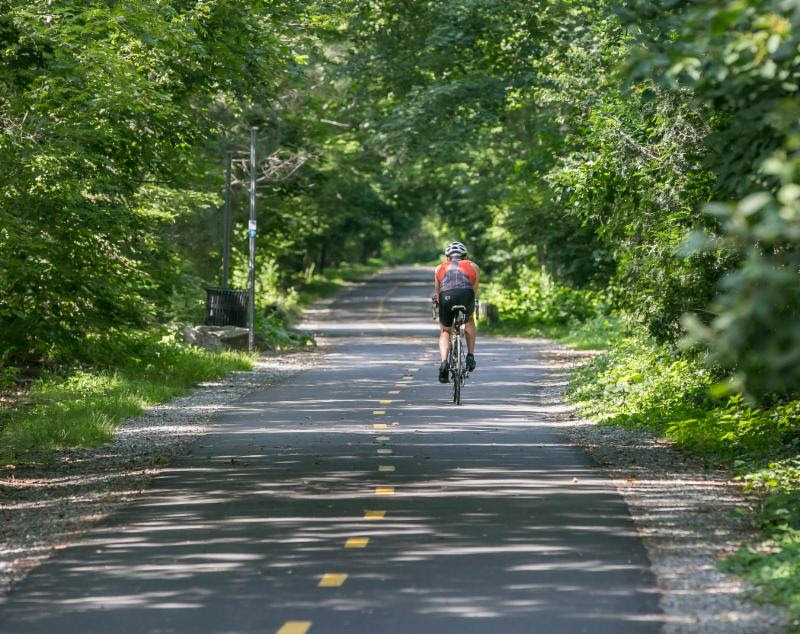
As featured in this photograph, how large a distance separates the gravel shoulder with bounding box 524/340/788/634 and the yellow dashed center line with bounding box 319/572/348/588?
171 centimetres

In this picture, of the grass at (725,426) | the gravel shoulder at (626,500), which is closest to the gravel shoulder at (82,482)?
the gravel shoulder at (626,500)

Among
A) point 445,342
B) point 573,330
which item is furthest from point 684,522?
point 573,330

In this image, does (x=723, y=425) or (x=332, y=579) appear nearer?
(x=332, y=579)

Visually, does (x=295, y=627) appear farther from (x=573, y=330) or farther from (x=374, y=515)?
(x=573, y=330)

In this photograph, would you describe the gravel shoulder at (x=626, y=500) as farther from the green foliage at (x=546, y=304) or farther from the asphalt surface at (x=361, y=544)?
the green foliage at (x=546, y=304)

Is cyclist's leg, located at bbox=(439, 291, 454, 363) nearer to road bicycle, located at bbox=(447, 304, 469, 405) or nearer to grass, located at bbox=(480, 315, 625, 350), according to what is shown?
road bicycle, located at bbox=(447, 304, 469, 405)

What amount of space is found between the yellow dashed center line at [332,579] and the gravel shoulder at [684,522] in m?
1.71

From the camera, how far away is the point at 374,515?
10.3 metres

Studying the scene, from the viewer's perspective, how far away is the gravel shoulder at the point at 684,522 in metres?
7.20

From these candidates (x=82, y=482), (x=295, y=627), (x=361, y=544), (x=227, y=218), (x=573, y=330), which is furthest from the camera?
(x=573, y=330)

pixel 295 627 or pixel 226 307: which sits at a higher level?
pixel 226 307

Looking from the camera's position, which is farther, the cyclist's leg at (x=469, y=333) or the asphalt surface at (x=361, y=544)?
the cyclist's leg at (x=469, y=333)

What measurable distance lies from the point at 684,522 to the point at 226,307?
23.9 m

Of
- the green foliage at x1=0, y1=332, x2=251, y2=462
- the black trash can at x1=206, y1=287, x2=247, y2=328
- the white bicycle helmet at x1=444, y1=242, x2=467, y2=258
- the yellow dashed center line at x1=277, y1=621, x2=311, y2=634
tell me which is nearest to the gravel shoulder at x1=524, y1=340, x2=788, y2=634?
the yellow dashed center line at x1=277, y1=621, x2=311, y2=634
